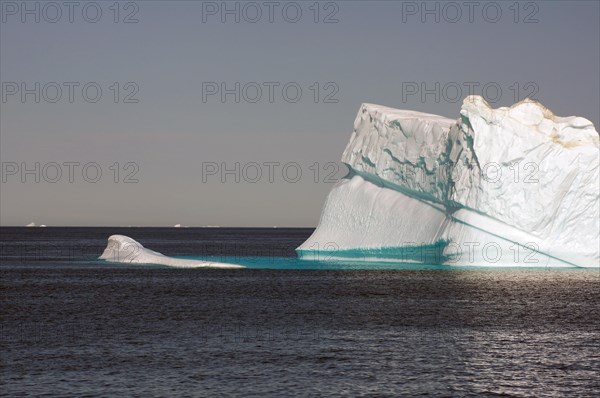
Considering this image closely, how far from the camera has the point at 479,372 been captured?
1909 centimetres

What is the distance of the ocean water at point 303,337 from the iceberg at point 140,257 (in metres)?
8.59

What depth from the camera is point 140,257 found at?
54.6 meters

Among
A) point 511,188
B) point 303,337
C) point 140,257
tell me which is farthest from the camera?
point 140,257

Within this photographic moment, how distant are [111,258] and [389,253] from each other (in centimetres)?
2036

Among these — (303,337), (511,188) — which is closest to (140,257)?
(511,188)

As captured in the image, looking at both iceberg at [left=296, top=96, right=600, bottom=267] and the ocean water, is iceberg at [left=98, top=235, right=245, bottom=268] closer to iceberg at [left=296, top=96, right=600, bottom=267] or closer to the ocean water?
the ocean water

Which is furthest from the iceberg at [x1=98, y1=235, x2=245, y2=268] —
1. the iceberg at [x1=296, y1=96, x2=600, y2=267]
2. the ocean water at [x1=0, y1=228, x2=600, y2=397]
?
the iceberg at [x1=296, y1=96, x2=600, y2=267]

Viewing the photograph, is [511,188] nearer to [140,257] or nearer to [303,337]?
[303,337]

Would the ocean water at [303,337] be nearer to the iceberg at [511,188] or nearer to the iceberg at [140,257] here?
the iceberg at [511,188]

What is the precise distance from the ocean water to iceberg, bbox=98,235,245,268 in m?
8.59

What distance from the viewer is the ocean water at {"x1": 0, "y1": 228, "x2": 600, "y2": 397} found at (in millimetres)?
17625

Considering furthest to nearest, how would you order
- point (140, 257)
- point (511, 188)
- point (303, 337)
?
1. point (140, 257)
2. point (511, 188)
3. point (303, 337)

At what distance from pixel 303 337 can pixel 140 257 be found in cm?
3212

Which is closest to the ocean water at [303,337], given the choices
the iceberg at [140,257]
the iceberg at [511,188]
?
the iceberg at [511,188]
